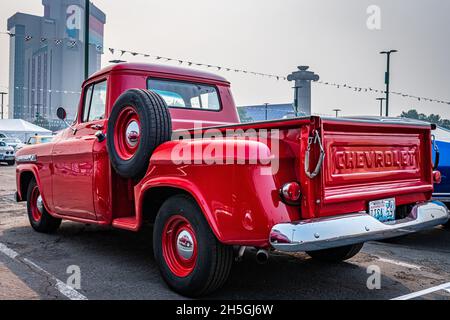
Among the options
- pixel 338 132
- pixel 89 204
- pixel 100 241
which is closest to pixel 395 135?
pixel 338 132

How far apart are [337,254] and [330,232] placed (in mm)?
1723

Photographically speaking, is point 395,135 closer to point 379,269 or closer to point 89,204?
point 379,269

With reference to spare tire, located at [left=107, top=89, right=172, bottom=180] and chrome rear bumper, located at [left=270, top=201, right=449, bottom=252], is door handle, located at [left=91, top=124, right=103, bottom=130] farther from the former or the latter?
chrome rear bumper, located at [left=270, top=201, right=449, bottom=252]

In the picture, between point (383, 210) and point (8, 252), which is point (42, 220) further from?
point (383, 210)

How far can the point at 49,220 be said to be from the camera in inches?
237

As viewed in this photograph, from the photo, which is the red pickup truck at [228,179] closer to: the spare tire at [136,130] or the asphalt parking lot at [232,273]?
the spare tire at [136,130]

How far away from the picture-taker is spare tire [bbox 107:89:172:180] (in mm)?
3783

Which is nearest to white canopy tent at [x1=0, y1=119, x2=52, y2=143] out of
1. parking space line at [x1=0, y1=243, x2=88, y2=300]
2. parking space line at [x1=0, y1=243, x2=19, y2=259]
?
parking space line at [x1=0, y1=243, x2=19, y2=259]

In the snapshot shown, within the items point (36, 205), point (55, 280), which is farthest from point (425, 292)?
point (36, 205)

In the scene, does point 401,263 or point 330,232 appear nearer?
point 330,232

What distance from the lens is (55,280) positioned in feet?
13.1

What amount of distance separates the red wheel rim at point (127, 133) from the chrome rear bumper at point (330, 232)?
1.66 m

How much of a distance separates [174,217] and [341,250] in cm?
186

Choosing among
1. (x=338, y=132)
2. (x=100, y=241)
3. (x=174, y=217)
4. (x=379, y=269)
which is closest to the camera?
(x=338, y=132)
